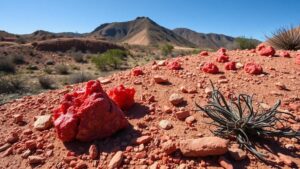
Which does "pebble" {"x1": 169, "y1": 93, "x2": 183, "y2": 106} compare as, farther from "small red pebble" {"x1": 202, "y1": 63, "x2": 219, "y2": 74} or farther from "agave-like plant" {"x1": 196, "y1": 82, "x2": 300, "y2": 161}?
"small red pebble" {"x1": 202, "y1": 63, "x2": 219, "y2": 74}

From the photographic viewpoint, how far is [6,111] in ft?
15.9

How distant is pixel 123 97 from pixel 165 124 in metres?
0.78

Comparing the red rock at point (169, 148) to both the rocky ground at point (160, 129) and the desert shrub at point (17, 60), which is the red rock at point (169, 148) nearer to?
the rocky ground at point (160, 129)

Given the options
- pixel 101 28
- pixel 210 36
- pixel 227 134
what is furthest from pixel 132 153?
pixel 210 36

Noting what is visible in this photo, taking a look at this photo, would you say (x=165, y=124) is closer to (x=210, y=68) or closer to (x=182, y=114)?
(x=182, y=114)

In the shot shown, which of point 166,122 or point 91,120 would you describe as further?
point 166,122

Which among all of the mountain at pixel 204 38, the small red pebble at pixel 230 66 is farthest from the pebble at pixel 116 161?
the mountain at pixel 204 38

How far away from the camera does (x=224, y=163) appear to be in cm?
288

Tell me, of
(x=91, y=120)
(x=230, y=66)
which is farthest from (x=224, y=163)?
(x=230, y=66)

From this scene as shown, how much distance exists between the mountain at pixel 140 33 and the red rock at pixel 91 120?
91.9 metres

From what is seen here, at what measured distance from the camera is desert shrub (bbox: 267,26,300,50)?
7.73 m

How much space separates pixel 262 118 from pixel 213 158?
82 centimetres

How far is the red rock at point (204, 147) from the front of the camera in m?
2.94

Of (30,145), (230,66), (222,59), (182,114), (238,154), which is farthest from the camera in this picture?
(222,59)
